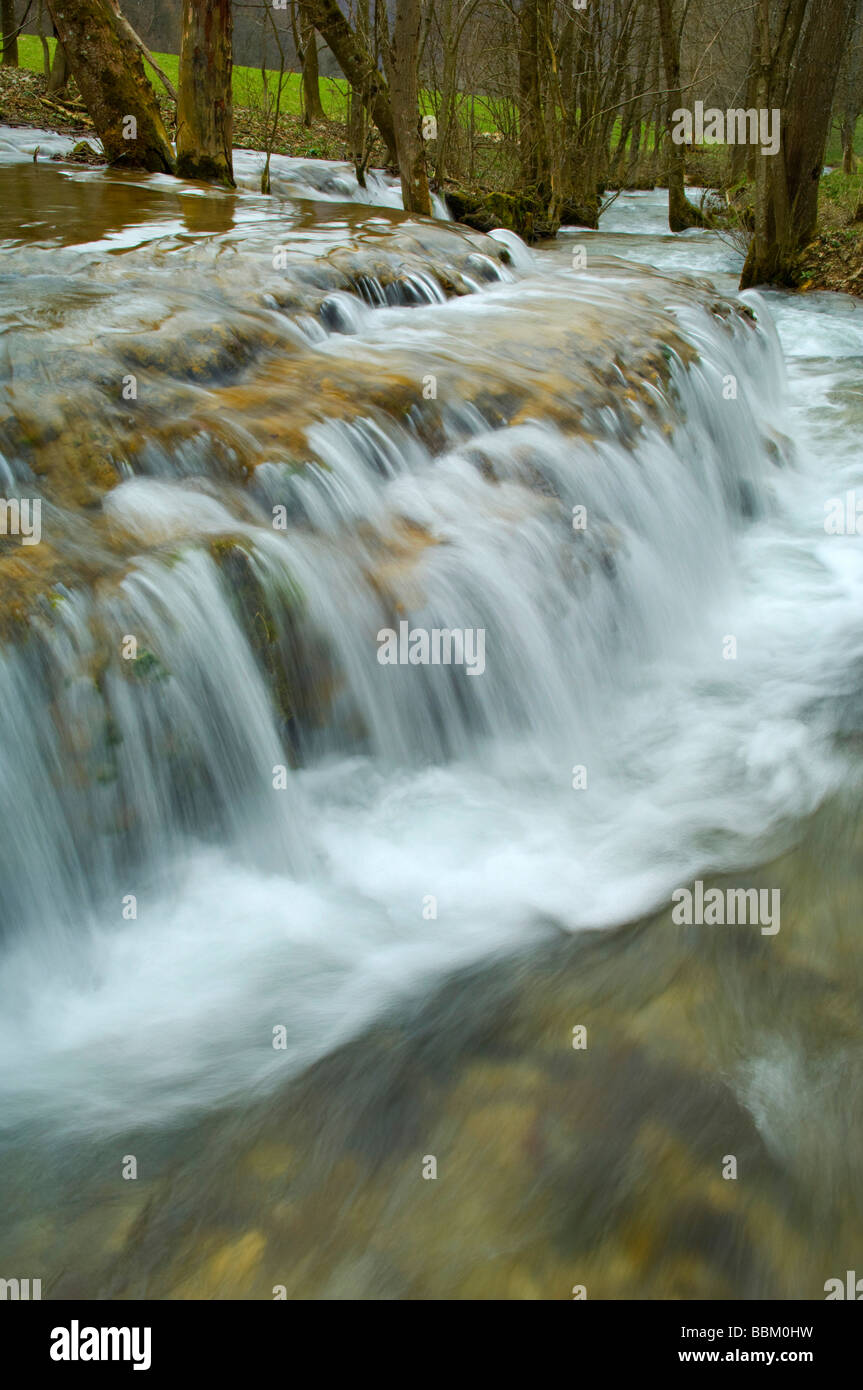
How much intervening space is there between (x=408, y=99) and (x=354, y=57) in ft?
12.1

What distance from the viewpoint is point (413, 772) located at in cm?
379

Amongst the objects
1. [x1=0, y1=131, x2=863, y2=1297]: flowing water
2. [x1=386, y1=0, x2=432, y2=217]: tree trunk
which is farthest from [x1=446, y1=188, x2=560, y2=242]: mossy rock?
[x1=0, y1=131, x2=863, y2=1297]: flowing water

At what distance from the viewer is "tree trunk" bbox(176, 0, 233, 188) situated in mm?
10039

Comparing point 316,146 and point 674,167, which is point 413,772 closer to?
point 674,167

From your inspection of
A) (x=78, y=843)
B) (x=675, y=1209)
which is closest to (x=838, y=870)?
(x=675, y=1209)

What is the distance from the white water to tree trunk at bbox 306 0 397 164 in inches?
350

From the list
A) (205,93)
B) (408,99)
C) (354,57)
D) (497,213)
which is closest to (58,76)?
(354,57)

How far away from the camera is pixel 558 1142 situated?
2.47 metres

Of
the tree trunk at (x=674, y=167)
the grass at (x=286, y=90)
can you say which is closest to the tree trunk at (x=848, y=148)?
the grass at (x=286, y=90)

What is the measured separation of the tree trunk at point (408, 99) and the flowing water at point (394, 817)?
484 centimetres

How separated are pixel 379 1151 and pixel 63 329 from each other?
3.71 metres

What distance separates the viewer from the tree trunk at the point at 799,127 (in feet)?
32.4

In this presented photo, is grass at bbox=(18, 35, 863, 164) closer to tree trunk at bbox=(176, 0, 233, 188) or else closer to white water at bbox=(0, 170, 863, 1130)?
tree trunk at bbox=(176, 0, 233, 188)
